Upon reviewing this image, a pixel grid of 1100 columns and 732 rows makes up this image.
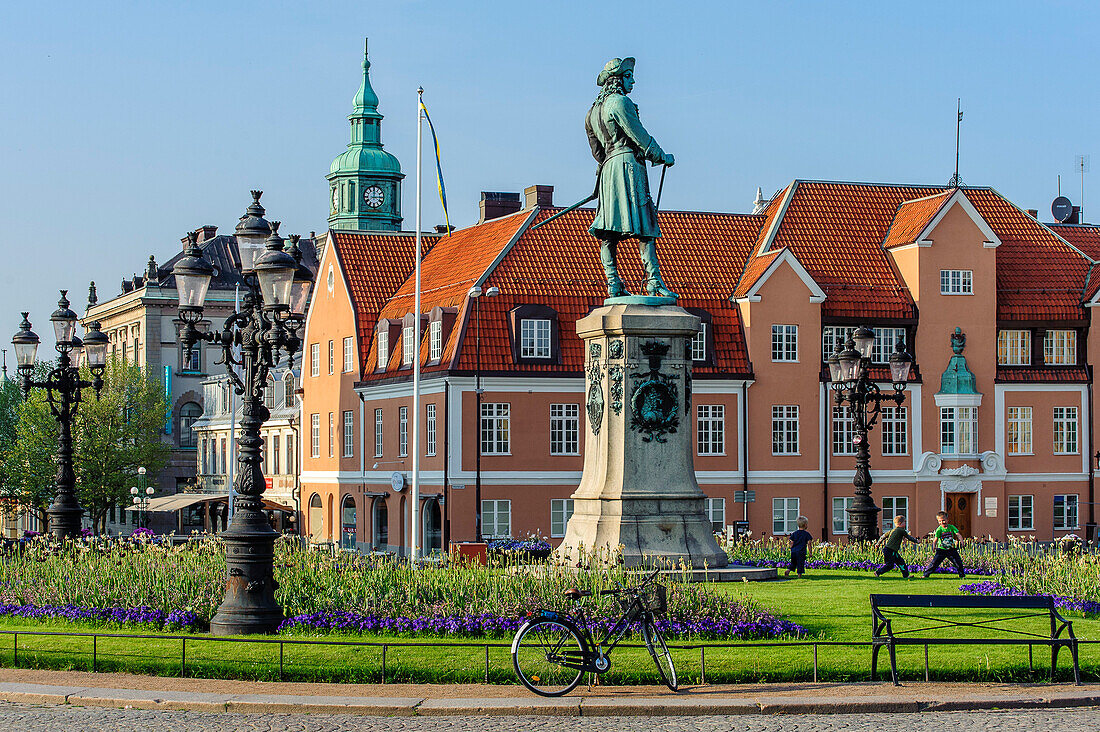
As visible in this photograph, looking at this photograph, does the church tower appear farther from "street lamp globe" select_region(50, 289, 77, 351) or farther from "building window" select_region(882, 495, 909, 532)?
"street lamp globe" select_region(50, 289, 77, 351)

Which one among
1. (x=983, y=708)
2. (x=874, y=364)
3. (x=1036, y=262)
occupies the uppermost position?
(x=1036, y=262)

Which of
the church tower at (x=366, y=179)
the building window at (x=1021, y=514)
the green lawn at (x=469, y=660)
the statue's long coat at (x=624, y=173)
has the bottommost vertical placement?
the building window at (x=1021, y=514)

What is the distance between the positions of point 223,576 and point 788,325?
38.2m

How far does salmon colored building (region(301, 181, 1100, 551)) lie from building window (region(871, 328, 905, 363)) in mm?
121

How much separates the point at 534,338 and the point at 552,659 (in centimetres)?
3917

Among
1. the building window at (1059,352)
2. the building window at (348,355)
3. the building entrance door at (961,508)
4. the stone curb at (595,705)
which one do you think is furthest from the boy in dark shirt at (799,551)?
the building window at (348,355)

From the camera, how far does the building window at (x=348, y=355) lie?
63572 mm

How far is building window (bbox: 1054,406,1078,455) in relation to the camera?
200 ft

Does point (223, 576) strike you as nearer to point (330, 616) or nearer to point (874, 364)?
point (330, 616)

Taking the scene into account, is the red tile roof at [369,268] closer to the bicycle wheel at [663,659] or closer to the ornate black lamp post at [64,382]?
the ornate black lamp post at [64,382]

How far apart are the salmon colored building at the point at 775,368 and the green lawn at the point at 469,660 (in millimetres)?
34699

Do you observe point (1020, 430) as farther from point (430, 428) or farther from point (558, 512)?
point (430, 428)

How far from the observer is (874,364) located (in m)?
59.6

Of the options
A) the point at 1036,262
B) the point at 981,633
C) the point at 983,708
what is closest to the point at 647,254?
the point at 981,633
